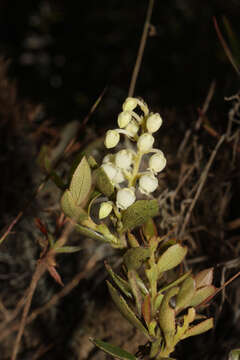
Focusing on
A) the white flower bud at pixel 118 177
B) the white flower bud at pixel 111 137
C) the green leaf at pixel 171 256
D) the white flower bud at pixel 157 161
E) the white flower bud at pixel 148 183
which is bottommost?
the green leaf at pixel 171 256

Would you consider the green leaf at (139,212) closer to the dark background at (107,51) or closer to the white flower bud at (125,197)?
the white flower bud at (125,197)

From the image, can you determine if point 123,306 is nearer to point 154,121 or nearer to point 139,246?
point 139,246

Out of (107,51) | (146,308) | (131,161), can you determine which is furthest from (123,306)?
(107,51)

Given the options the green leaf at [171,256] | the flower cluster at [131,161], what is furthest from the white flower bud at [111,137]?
the green leaf at [171,256]

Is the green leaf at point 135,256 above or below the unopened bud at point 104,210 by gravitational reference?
below

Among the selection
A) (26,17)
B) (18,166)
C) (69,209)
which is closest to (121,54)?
(26,17)

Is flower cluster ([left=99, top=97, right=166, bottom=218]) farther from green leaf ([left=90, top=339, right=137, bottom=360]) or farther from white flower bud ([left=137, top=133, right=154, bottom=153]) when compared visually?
green leaf ([left=90, top=339, right=137, bottom=360])
